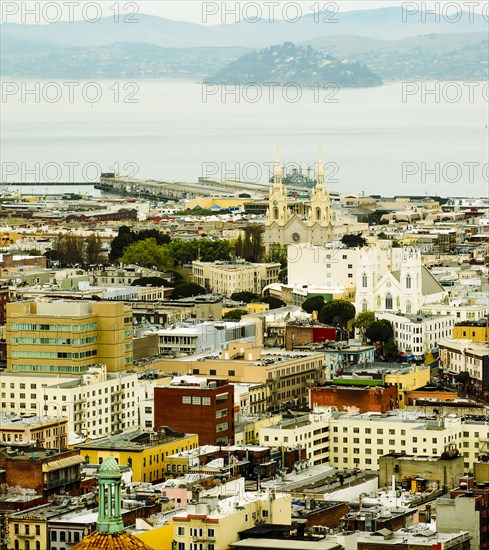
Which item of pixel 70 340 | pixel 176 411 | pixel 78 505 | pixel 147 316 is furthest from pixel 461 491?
pixel 147 316

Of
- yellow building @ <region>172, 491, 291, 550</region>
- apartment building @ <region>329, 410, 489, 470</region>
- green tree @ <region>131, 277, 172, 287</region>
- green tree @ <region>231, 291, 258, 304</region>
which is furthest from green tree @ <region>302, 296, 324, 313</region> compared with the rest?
yellow building @ <region>172, 491, 291, 550</region>

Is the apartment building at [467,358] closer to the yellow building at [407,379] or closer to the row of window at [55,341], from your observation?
the yellow building at [407,379]

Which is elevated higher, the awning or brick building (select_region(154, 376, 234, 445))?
the awning

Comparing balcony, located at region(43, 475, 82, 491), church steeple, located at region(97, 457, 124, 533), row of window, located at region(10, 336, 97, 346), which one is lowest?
balcony, located at region(43, 475, 82, 491)

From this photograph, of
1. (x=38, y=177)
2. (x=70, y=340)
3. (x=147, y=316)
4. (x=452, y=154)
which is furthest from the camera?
(x=452, y=154)

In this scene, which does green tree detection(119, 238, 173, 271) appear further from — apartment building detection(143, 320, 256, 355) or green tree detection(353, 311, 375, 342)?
apartment building detection(143, 320, 256, 355)

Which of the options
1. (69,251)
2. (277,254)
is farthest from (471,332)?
(69,251)

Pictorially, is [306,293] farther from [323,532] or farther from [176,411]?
[323,532]
